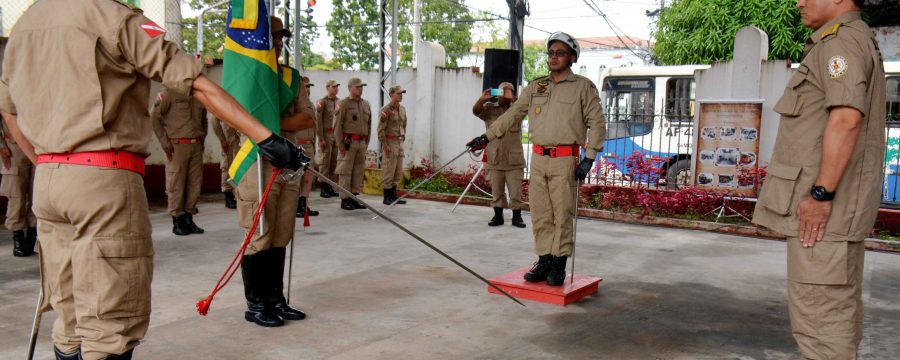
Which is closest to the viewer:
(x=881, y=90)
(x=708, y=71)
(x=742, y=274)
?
(x=881, y=90)

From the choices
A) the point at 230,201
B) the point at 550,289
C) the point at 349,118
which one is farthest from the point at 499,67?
the point at 550,289

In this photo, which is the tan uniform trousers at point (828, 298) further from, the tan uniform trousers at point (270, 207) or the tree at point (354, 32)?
the tree at point (354, 32)

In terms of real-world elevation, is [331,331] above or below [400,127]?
below

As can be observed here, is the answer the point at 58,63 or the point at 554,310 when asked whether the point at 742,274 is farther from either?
the point at 58,63

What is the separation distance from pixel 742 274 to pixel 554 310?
2228 mm

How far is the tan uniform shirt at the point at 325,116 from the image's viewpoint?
10.3 m

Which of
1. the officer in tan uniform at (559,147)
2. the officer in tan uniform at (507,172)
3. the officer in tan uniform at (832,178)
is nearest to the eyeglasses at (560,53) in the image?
the officer in tan uniform at (559,147)

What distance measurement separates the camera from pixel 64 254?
2.46m

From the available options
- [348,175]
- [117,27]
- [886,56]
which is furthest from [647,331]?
[886,56]

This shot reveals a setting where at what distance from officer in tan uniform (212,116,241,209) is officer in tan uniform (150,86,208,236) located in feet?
4.87

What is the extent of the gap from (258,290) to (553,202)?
2.12 m

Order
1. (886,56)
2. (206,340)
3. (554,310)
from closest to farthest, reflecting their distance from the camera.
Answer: (206,340) → (554,310) → (886,56)

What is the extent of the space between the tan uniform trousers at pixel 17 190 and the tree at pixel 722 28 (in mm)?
14848

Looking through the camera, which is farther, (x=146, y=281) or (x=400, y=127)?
(x=400, y=127)
